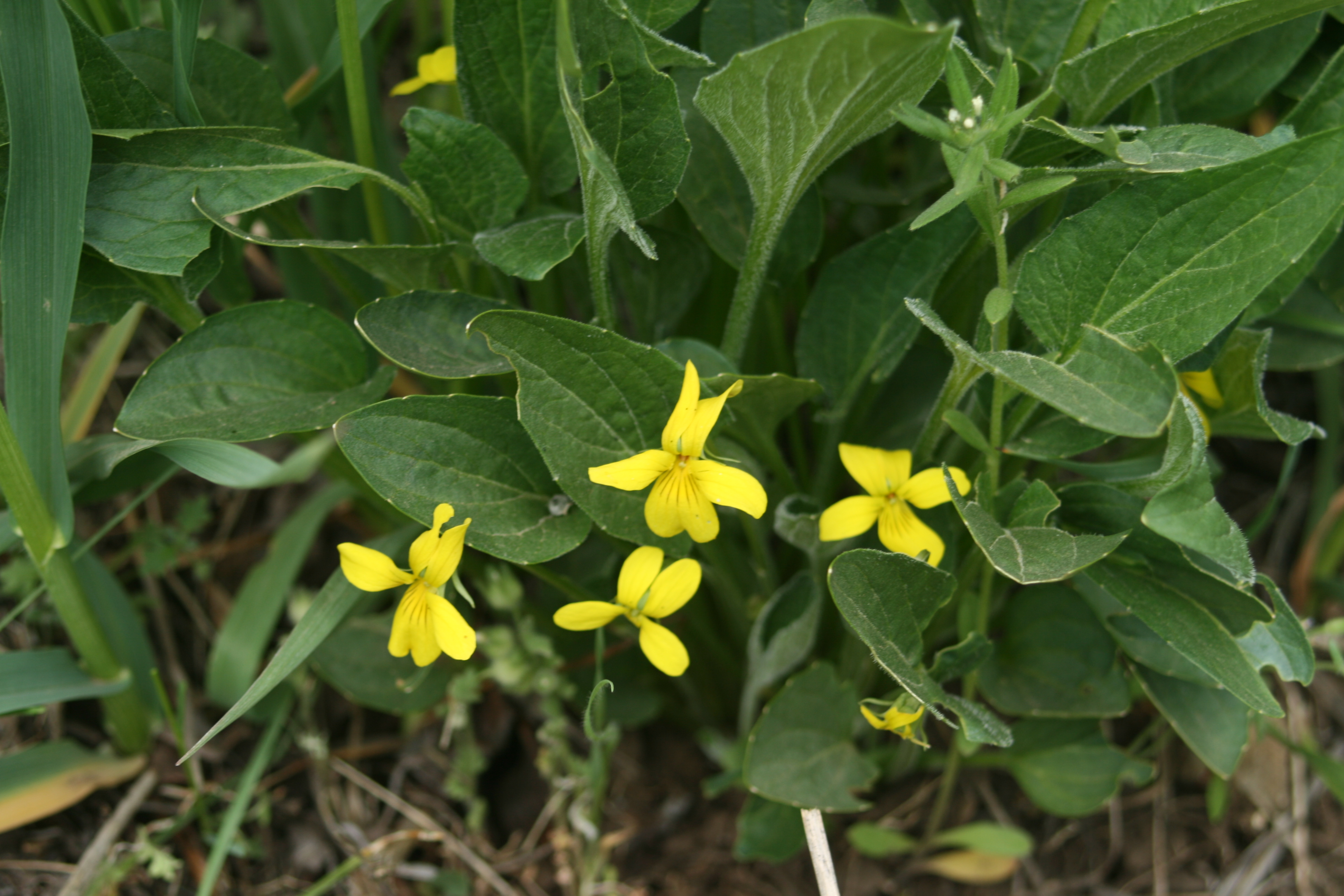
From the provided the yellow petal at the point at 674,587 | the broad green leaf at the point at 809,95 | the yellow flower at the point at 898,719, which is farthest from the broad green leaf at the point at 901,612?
the broad green leaf at the point at 809,95

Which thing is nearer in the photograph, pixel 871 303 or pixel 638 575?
pixel 638 575

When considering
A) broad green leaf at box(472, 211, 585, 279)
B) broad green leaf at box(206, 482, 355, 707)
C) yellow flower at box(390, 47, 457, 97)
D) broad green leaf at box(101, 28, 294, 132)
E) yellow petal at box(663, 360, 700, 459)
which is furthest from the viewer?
broad green leaf at box(206, 482, 355, 707)

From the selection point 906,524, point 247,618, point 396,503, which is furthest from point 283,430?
point 906,524

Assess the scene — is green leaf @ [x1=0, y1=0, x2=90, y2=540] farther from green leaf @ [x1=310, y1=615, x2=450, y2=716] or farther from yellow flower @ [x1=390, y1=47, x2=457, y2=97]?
green leaf @ [x1=310, y1=615, x2=450, y2=716]

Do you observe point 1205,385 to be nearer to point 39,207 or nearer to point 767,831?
point 767,831

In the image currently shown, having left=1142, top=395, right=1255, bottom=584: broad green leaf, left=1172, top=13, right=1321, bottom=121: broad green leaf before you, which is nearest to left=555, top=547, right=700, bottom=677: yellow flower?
left=1142, top=395, right=1255, bottom=584: broad green leaf

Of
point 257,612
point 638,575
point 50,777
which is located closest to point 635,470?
point 638,575
